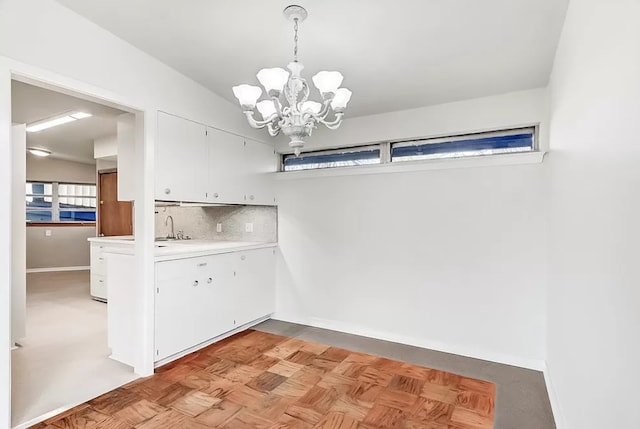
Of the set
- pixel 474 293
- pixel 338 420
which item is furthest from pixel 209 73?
pixel 474 293

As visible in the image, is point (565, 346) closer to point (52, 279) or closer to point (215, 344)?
point (215, 344)

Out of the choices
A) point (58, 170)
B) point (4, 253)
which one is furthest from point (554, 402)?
point (58, 170)

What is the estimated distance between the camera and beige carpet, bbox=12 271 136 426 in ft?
8.04

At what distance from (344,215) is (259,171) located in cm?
118

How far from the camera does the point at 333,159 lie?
420cm

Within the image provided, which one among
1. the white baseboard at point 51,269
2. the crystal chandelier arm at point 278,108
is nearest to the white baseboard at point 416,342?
the crystal chandelier arm at point 278,108

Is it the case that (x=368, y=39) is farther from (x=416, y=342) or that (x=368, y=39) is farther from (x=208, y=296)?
(x=416, y=342)

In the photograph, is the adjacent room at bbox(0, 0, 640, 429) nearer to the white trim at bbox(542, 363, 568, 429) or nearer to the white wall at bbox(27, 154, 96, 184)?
the white trim at bbox(542, 363, 568, 429)

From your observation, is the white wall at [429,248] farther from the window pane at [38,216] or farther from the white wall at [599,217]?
the window pane at [38,216]

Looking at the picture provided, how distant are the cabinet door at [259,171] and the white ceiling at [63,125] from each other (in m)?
1.38

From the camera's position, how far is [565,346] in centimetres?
203

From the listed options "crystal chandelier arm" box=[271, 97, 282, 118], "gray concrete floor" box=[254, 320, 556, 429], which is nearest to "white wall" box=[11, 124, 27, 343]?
"gray concrete floor" box=[254, 320, 556, 429]

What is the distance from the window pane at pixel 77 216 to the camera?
8.17 meters

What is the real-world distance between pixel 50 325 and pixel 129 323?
1885 mm
